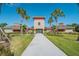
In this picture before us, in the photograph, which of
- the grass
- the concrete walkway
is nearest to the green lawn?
the concrete walkway

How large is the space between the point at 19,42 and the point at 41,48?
0.56 metres

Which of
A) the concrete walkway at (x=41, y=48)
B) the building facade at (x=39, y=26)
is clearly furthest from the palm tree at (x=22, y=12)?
the concrete walkway at (x=41, y=48)

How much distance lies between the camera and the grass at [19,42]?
634 cm

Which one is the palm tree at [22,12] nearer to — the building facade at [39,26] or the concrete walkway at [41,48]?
the building facade at [39,26]

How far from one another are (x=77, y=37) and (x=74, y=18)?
0.47 m

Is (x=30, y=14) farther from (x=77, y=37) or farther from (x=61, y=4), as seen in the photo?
(x=77, y=37)

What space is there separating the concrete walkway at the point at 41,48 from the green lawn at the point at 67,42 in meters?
0.12

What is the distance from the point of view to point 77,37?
6480 mm

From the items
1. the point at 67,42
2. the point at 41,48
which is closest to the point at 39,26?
the point at 41,48

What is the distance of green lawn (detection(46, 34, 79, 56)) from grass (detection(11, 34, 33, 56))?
22.1 inches

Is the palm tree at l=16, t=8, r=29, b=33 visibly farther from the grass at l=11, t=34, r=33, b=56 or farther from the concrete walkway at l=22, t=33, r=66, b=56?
the concrete walkway at l=22, t=33, r=66, b=56

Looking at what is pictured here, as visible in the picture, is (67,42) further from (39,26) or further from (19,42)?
(19,42)

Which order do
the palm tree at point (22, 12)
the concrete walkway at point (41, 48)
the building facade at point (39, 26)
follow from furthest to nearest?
the building facade at point (39, 26), the palm tree at point (22, 12), the concrete walkway at point (41, 48)

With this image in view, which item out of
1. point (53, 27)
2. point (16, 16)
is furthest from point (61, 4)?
point (16, 16)
